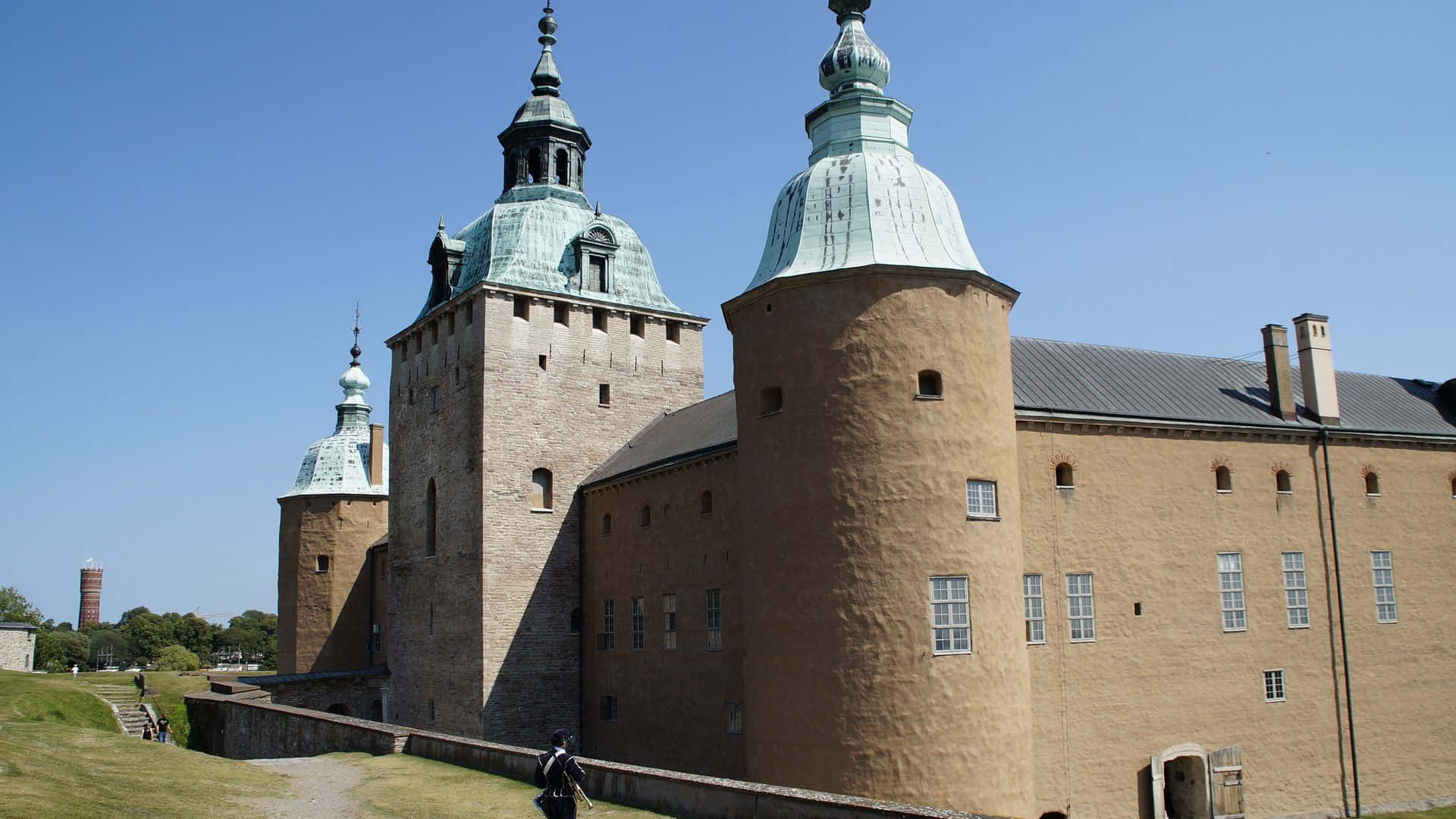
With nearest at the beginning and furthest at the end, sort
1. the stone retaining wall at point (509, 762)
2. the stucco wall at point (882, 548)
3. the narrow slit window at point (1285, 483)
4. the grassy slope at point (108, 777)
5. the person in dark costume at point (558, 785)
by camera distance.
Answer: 1. the person in dark costume at point (558, 785)
2. the grassy slope at point (108, 777)
3. the stone retaining wall at point (509, 762)
4. the stucco wall at point (882, 548)
5. the narrow slit window at point (1285, 483)

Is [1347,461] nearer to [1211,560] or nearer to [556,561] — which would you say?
[1211,560]

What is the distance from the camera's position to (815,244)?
23.0 m

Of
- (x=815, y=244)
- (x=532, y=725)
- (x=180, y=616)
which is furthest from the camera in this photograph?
(x=180, y=616)

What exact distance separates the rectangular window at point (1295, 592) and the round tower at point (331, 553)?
31.2m

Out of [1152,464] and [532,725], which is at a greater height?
[1152,464]

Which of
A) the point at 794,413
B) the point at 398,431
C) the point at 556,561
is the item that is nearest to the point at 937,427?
the point at 794,413

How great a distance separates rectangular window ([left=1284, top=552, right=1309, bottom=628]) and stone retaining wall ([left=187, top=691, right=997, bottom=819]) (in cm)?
1632

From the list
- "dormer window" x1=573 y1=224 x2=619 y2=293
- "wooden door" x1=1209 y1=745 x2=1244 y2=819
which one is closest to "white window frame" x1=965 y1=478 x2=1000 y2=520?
"wooden door" x1=1209 y1=745 x2=1244 y2=819

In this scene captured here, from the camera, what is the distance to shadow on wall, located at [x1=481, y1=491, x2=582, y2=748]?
104 feet

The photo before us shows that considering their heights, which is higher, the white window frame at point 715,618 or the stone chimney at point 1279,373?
the stone chimney at point 1279,373

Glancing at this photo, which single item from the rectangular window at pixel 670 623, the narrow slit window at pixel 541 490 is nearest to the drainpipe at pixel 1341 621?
the rectangular window at pixel 670 623

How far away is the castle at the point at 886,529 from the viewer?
21.0 metres

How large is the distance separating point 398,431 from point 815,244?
2073cm

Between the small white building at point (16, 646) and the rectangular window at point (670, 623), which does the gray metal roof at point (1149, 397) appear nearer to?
the rectangular window at point (670, 623)
